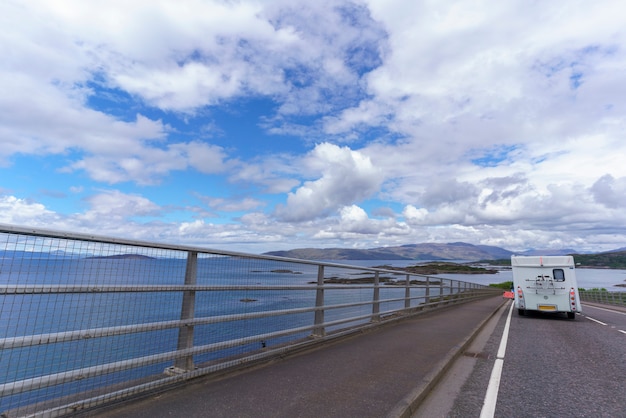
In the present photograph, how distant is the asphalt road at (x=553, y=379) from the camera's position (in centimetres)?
433

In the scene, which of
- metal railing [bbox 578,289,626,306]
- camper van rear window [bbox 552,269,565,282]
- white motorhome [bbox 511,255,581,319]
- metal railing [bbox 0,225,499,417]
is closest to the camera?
metal railing [bbox 0,225,499,417]

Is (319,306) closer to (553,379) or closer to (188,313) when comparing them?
(188,313)

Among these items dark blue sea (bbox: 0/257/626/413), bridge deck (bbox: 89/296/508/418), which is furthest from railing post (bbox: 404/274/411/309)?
dark blue sea (bbox: 0/257/626/413)

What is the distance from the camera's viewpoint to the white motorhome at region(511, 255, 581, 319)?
1518 centimetres

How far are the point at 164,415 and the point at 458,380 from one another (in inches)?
161

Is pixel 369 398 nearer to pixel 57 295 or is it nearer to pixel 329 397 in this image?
pixel 329 397

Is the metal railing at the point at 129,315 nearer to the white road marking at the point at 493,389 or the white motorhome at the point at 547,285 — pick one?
the white road marking at the point at 493,389

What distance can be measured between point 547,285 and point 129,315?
55.4 ft

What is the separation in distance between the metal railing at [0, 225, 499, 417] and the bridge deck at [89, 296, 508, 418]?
24 centimetres

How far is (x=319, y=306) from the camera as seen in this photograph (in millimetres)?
6500

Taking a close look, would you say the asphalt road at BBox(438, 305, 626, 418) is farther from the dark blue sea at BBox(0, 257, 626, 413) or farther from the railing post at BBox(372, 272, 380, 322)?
the dark blue sea at BBox(0, 257, 626, 413)

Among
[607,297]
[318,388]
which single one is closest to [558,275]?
[318,388]

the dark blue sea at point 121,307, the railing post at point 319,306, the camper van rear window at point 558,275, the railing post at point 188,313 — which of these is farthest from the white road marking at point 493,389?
the camper van rear window at point 558,275

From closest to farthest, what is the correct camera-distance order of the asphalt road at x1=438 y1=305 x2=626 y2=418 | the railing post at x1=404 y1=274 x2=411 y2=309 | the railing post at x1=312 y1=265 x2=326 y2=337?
1. the asphalt road at x1=438 y1=305 x2=626 y2=418
2. the railing post at x1=312 y1=265 x2=326 y2=337
3. the railing post at x1=404 y1=274 x2=411 y2=309
